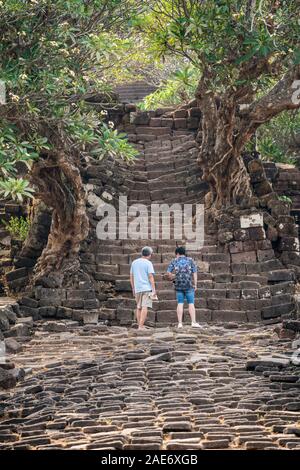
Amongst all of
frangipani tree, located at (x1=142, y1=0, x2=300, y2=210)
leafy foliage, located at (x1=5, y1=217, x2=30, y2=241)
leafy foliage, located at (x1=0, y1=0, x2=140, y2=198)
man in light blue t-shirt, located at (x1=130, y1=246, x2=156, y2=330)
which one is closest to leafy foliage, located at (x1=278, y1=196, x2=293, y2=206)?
frangipani tree, located at (x1=142, y1=0, x2=300, y2=210)

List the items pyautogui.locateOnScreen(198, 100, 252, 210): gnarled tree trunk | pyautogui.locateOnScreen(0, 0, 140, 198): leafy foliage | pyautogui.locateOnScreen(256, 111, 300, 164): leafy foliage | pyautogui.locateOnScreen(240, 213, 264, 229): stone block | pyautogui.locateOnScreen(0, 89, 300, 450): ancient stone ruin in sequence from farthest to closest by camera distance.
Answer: pyautogui.locateOnScreen(256, 111, 300, 164): leafy foliage, pyautogui.locateOnScreen(198, 100, 252, 210): gnarled tree trunk, pyautogui.locateOnScreen(240, 213, 264, 229): stone block, pyautogui.locateOnScreen(0, 0, 140, 198): leafy foliage, pyautogui.locateOnScreen(0, 89, 300, 450): ancient stone ruin

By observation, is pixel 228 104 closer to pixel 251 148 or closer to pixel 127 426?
pixel 251 148

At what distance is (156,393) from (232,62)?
29.2ft

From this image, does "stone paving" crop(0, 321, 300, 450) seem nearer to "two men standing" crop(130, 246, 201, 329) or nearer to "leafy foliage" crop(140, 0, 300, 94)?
"two men standing" crop(130, 246, 201, 329)

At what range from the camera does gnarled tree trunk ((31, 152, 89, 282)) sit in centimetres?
2150

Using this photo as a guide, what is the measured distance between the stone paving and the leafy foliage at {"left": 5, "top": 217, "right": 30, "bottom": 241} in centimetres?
523

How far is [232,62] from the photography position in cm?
2111

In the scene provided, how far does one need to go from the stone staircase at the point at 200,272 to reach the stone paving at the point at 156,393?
1718mm

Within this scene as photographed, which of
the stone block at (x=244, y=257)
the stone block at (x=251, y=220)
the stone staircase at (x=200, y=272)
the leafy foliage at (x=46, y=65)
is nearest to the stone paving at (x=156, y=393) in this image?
the stone staircase at (x=200, y=272)

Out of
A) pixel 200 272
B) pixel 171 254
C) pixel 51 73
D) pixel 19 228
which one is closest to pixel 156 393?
pixel 51 73

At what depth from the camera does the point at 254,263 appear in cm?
2217
